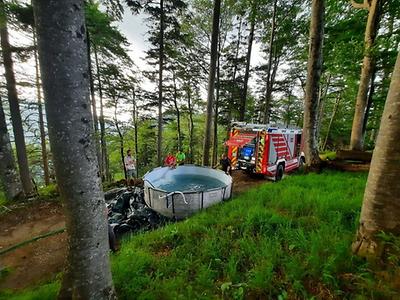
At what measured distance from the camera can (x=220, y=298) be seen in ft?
9.50

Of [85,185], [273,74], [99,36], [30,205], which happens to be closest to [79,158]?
[85,185]

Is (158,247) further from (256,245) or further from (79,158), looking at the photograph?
(79,158)

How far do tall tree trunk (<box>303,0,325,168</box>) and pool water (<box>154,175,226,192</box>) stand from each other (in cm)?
381

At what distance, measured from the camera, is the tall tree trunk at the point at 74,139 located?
1878mm

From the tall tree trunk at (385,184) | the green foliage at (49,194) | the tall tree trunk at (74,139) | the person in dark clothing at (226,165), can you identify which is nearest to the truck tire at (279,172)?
the person in dark clothing at (226,165)

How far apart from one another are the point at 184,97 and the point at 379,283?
72.0 ft

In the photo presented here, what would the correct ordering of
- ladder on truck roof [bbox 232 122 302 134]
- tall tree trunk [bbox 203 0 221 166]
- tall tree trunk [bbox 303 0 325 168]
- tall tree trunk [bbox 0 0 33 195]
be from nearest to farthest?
tall tree trunk [bbox 303 0 325 168], tall tree trunk [bbox 0 0 33 195], tall tree trunk [bbox 203 0 221 166], ladder on truck roof [bbox 232 122 302 134]

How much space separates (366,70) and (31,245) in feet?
41.9

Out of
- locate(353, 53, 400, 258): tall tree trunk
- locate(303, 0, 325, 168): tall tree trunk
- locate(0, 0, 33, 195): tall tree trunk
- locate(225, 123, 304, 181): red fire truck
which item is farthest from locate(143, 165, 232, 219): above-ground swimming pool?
locate(0, 0, 33, 195): tall tree trunk

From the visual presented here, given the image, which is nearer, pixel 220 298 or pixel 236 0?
pixel 220 298

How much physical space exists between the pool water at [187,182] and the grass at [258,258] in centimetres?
463

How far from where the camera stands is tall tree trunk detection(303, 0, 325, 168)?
723 centimetres

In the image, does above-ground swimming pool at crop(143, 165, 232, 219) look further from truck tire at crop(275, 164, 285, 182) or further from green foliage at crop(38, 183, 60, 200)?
green foliage at crop(38, 183, 60, 200)

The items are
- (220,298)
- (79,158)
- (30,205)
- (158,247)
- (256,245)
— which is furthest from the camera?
(30,205)
